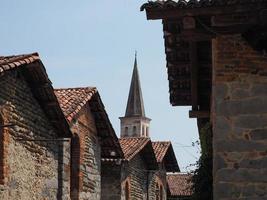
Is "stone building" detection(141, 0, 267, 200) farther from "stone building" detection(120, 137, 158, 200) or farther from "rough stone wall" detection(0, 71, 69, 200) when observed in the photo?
"stone building" detection(120, 137, 158, 200)

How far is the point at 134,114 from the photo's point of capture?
237ft

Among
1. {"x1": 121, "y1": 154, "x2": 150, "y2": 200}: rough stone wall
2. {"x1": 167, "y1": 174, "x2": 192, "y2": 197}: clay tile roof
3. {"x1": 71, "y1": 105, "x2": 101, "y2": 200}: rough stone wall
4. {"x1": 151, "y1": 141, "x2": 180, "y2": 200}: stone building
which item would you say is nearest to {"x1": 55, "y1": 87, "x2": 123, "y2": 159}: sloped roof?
{"x1": 71, "y1": 105, "x2": 101, "y2": 200}: rough stone wall

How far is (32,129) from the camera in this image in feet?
43.8

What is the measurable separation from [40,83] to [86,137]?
4062mm

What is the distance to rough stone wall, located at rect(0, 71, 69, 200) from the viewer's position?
39.5 feet

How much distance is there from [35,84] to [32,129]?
1.08 meters

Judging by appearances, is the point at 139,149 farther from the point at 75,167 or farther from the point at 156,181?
the point at 75,167

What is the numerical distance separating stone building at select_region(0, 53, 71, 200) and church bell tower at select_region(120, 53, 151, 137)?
186 ft

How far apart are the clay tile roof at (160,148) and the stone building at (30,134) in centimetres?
1121

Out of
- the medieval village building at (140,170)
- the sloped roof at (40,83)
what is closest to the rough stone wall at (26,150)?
the sloped roof at (40,83)

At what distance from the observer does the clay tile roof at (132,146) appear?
21.2 m

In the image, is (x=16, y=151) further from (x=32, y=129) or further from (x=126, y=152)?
(x=126, y=152)

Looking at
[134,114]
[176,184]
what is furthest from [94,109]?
[134,114]

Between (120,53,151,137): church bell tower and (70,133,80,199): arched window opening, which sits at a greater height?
(120,53,151,137): church bell tower
